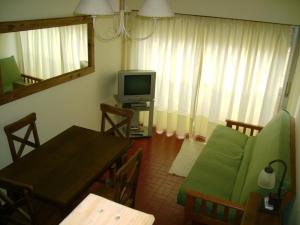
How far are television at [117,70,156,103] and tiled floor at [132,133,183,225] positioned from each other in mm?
747

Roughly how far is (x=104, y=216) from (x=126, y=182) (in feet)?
5.15

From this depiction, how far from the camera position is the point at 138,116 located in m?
5.00

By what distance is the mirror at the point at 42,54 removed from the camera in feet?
9.60

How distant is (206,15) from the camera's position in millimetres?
4164

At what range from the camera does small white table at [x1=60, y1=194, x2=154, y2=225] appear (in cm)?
95

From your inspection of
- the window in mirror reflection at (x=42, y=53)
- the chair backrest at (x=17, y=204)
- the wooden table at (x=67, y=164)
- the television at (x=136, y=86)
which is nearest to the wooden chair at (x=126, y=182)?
the wooden table at (x=67, y=164)

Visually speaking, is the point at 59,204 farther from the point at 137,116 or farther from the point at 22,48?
the point at 137,116

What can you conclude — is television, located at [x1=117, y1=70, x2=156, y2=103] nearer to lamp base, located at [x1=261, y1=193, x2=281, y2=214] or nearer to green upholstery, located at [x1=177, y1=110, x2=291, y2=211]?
green upholstery, located at [x1=177, y1=110, x2=291, y2=211]

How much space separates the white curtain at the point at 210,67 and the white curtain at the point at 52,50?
118cm

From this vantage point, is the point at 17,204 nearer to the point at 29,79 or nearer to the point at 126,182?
the point at 126,182

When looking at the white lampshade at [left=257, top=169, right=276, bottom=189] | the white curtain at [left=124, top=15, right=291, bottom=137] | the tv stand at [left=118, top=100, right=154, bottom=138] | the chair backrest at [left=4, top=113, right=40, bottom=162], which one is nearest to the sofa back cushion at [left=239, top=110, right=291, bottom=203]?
the white lampshade at [left=257, top=169, right=276, bottom=189]

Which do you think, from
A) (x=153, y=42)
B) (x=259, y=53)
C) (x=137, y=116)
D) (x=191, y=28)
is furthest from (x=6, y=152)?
(x=259, y=53)

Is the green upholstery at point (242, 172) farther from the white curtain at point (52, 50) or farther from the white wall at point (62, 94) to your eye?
the white curtain at point (52, 50)

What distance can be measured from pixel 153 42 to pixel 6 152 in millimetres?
2749
